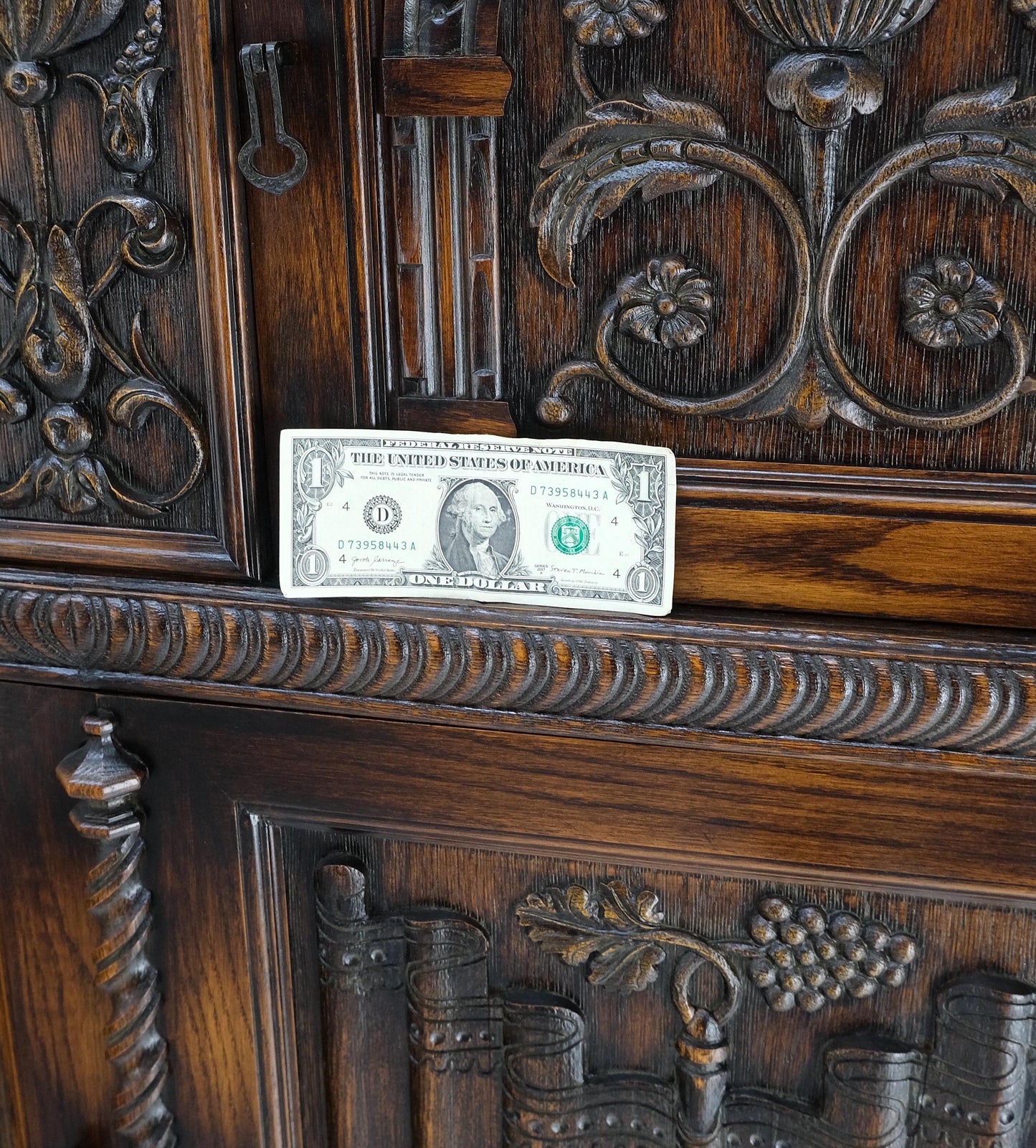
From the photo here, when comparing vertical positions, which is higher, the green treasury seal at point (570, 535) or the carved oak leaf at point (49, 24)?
the carved oak leaf at point (49, 24)

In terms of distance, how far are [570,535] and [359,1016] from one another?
0.95 feet

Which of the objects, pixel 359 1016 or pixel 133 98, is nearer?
pixel 133 98

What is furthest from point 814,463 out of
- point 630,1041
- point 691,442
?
point 630,1041

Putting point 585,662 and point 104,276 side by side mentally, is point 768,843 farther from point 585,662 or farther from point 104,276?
point 104,276

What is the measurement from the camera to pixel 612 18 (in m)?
0.44

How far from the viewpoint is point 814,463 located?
18.7 inches

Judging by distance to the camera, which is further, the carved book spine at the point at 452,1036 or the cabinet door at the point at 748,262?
the carved book spine at the point at 452,1036

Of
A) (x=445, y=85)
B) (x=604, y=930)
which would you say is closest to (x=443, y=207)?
(x=445, y=85)

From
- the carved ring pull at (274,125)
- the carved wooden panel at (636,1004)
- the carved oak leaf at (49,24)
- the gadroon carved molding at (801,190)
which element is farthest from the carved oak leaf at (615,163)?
the carved wooden panel at (636,1004)

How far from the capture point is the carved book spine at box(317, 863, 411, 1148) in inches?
22.3

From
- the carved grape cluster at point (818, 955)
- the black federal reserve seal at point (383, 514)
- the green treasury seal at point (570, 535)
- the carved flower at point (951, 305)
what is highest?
the carved flower at point (951, 305)

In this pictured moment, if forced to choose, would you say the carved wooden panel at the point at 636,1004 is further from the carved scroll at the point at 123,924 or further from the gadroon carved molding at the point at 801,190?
the gadroon carved molding at the point at 801,190

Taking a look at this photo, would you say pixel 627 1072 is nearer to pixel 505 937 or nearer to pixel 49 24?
pixel 505 937

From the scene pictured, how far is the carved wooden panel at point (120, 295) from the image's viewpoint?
0.48 m
